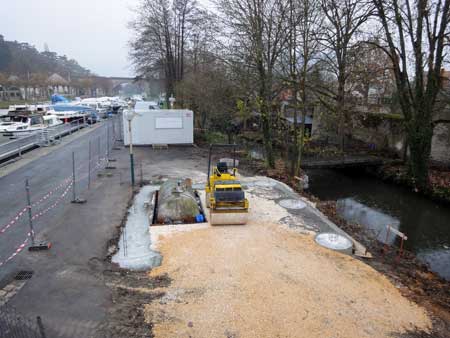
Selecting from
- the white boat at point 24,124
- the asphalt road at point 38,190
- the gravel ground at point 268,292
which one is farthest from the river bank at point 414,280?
the white boat at point 24,124

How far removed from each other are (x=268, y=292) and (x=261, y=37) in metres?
15.1

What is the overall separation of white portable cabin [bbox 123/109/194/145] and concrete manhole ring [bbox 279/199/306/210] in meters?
13.3

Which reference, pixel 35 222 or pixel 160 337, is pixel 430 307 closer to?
pixel 160 337

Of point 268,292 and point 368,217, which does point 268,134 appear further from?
point 268,292

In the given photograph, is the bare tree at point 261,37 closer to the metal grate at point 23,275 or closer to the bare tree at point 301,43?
the bare tree at point 301,43

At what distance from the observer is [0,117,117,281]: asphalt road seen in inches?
384

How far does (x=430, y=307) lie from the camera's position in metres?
7.43

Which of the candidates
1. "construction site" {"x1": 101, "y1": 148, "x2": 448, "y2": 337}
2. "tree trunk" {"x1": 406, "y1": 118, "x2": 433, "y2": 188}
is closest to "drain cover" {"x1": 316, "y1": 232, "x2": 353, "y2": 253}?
"construction site" {"x1": 101, "y1": 148, "x2": 448, "y2": 337}

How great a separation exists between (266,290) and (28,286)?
17.5ft

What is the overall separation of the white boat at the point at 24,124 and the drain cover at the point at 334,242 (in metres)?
24.3

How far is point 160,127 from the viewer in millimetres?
24969

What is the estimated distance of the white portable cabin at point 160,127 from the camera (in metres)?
24.5

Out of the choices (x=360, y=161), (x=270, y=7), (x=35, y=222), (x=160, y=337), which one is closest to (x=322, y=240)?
(x=160, y=337)

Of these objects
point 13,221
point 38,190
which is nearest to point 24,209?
point 13,221
